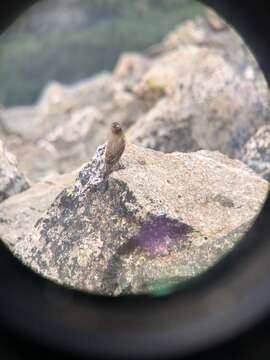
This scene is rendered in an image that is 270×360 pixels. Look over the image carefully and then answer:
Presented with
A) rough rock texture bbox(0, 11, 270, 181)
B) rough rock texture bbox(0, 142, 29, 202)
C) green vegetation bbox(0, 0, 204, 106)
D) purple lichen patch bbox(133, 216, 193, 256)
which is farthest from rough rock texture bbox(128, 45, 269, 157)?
green vegetation bbox(0, 0, 204, 106)

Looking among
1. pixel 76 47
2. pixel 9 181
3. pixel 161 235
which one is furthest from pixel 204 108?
pixel 76 47

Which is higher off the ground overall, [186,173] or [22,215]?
[186,173]

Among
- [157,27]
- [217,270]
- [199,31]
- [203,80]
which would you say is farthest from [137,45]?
[217,270]

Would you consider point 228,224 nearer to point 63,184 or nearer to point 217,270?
point 217,270

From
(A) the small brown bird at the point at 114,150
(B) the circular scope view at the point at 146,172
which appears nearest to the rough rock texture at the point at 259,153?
(B) the circular scope view at the point at 146,172

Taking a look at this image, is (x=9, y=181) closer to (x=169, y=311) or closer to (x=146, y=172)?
(x=146, y=172)

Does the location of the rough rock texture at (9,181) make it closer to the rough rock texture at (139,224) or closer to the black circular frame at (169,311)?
the rough rock texture at (139,224)
